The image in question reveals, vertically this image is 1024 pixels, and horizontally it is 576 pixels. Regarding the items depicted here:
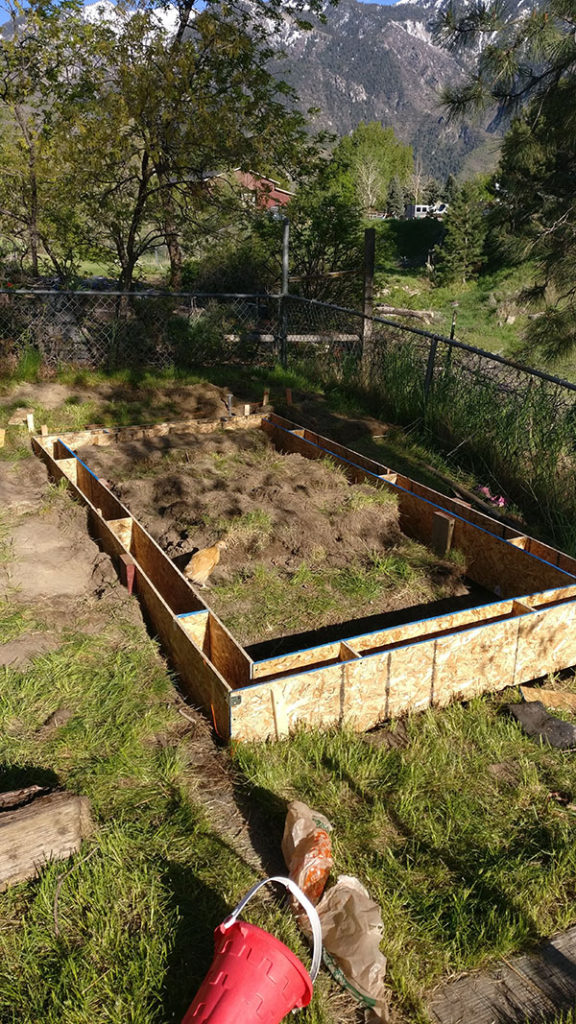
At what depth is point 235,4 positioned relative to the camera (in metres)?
11.8

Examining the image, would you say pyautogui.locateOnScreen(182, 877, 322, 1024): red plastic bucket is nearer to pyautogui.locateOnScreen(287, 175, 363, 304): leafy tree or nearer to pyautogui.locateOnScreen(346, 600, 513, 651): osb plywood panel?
pyautogui.locateOnScreen(346, 600, 513, 651): osb plywood panel

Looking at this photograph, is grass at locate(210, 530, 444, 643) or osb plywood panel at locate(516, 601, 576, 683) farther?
grass at locate(210, 530, 444, 643)

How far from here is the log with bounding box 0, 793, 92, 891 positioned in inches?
90.8

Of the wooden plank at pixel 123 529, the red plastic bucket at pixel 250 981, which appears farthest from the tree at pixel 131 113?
the red plastic bucket at pixel 250 981

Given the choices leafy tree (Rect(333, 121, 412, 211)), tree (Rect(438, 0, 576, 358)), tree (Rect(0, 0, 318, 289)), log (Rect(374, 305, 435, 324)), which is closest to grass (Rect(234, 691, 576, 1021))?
tree (Rect(438, 0, 576, 358))

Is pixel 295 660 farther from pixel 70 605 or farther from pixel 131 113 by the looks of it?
pixel 131 113

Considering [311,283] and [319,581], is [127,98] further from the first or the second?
[319,581]

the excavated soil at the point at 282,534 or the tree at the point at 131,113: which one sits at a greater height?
the tree at the point at 131,113

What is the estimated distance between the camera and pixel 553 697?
363 cm

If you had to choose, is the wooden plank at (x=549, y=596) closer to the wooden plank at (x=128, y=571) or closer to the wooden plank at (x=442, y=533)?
the wooden plank at (x=442, y=533)

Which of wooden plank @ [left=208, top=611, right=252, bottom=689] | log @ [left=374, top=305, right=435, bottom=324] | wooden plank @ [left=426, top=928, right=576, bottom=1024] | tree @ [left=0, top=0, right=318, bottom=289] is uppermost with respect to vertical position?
tree @ [left=0, top=0, right=318, bottom=289]

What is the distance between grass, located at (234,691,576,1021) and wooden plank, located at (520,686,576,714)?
0.87 feet

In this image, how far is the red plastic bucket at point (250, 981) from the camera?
175cm

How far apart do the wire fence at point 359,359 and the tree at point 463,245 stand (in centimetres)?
2045
